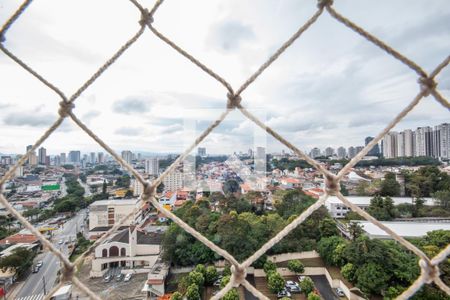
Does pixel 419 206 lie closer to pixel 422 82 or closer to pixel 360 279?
pixel 360 279

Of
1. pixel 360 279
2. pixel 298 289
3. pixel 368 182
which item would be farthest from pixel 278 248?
pixel 368 182

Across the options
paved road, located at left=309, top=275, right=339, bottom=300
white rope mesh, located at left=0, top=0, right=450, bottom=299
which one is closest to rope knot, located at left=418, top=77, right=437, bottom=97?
white rope mesh, located at left=0, top=0, right=450, bottom=299

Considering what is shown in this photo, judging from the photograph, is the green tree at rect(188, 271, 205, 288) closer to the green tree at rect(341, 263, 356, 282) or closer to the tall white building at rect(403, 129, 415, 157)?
the green tree at rect(341, 263, 356, 282)

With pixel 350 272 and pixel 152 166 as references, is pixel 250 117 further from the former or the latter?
pixel 152 166

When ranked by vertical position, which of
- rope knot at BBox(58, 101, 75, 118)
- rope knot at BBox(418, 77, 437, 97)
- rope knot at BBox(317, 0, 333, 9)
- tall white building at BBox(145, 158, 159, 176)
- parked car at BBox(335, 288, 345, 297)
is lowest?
parked car at BBox(335, 288, 345, 297)

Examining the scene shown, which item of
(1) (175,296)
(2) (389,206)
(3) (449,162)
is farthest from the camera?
(3) (449,162)
